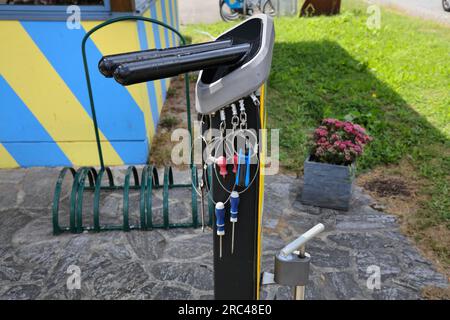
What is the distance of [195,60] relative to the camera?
132 centimetres

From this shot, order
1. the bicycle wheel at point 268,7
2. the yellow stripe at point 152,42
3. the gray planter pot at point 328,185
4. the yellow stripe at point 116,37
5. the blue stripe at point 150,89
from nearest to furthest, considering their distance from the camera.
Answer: the gray planter pot at point 328,185 → the yellow stripe at point 116,37 → the blue stripe at point 150,89 → the yellow stripe at point 152,42 → the bicycle wheel at point 268,7

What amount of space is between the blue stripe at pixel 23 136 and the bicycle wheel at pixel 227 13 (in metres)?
7.37

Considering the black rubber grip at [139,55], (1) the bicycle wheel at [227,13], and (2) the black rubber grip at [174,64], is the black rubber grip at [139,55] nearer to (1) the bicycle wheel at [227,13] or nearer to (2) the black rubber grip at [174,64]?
(2) the black rubber grip at [174,64]

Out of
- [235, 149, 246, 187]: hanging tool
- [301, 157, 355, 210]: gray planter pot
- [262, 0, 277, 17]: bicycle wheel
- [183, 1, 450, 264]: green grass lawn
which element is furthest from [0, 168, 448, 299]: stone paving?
[262, 0, 277, 17]: bicycle wheel

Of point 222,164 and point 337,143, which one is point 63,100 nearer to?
point 337,143

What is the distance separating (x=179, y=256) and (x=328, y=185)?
1.17 metres

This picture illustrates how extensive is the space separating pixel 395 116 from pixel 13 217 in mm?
3804

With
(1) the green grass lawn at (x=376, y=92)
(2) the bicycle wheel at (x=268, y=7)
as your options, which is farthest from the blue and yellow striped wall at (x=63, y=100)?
(2) the bicycle wheel at (x=268, y=7)

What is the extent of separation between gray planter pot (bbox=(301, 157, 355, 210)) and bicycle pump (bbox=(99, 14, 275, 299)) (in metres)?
1.51

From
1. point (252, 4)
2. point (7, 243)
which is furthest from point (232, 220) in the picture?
point (252, 4)

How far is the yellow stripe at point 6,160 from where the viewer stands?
3821mm

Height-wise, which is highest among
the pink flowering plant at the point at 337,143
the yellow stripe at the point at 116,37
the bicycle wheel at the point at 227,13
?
the bicycle wheel at the point at 227,13

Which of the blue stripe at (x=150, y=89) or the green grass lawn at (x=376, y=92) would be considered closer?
the blue stripe at (x=150, y=89)
